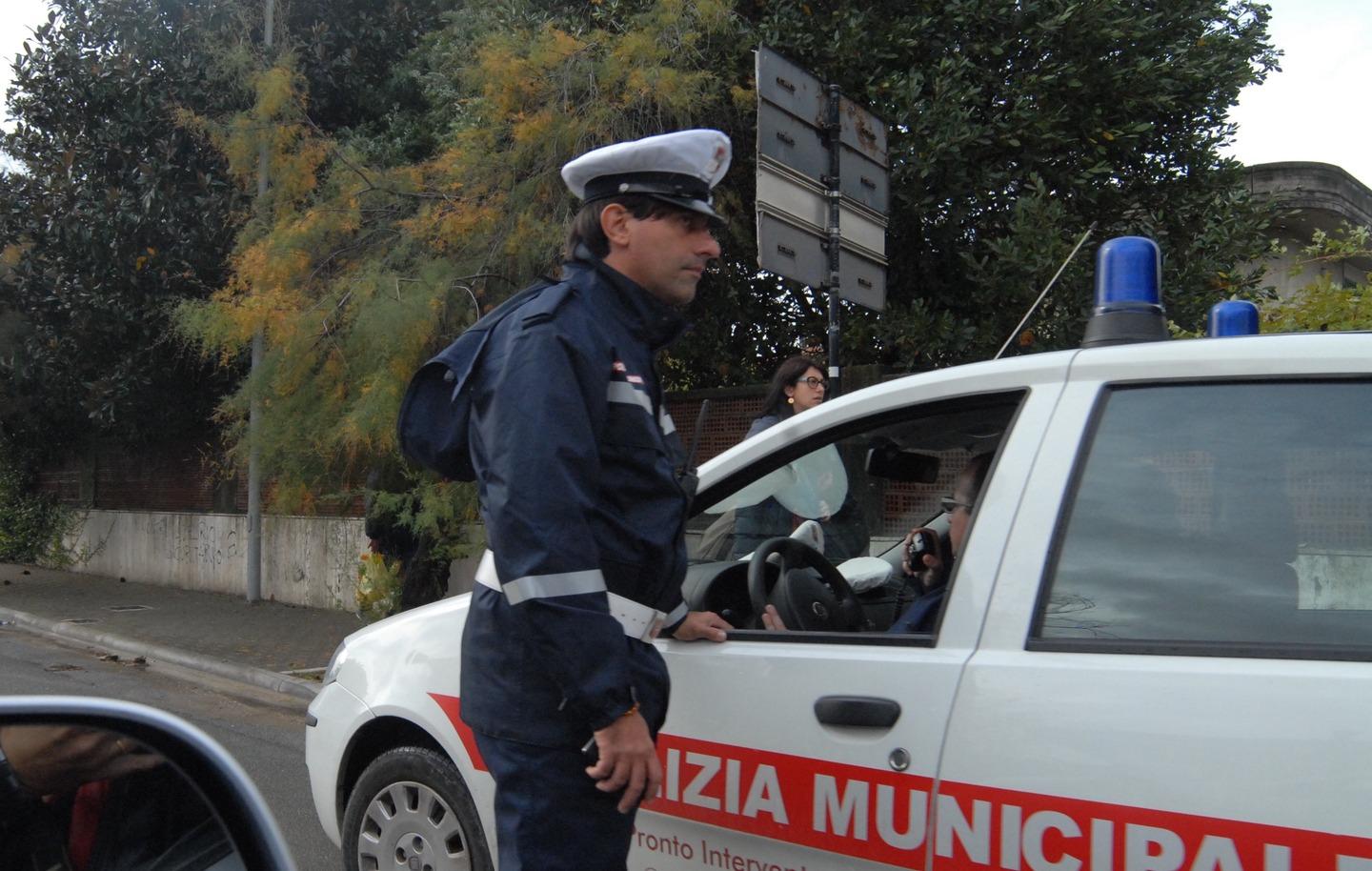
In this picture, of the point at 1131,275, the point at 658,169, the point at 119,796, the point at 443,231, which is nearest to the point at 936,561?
the point at 1131,275

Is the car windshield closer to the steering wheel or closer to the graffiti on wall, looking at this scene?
the steering wheel

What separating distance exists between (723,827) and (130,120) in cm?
1358

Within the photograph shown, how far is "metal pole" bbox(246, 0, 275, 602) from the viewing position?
10.1 meters

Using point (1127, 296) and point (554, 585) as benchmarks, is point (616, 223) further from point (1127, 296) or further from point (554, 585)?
point (1127, 296)

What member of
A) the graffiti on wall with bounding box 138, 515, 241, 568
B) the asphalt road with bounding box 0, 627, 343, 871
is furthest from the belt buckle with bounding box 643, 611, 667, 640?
the graffiti on wall with bounding box 138, 515, 241, 568

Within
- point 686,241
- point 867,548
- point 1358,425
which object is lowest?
point 867,548

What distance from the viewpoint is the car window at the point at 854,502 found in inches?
106

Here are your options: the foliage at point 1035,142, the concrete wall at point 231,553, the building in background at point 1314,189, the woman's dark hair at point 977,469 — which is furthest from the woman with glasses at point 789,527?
the building in background at point 1314,189

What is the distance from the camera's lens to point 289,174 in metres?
11.1

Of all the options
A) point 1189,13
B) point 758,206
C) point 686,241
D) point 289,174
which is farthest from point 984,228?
point 686,241

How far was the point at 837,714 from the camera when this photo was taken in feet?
7.51

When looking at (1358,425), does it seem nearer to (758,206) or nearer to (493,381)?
(493,381)

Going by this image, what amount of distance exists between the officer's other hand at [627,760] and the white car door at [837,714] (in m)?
0.43

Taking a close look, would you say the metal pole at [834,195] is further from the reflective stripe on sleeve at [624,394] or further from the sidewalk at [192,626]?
the sidewalk at [192,626]
